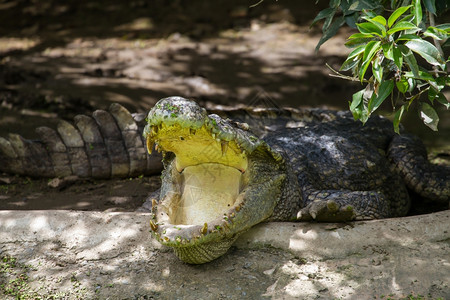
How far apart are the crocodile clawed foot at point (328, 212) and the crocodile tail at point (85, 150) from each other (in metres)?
2.11

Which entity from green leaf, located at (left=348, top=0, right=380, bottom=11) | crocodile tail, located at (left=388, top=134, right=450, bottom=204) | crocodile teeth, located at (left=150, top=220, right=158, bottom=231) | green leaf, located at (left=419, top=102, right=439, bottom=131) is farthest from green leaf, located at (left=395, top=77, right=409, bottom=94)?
crocodile tail, located at (left=388, top=134, right=450, bottom=204)

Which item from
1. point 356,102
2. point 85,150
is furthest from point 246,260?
point 85,150

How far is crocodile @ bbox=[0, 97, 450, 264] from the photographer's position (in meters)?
2.72

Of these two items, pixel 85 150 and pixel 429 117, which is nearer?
pixel 429 117

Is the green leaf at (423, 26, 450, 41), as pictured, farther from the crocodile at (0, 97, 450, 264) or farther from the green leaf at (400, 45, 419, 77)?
the crocodile at (0, 97, 450, 264)

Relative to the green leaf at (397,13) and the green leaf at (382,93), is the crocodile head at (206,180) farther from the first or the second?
the green leaf at (397,13)

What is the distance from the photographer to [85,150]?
4.71 metres

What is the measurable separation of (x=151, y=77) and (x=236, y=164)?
166 inches

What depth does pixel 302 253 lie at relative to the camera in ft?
9.41

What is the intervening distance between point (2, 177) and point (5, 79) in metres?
2.52

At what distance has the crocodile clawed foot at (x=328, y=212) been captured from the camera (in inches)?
118

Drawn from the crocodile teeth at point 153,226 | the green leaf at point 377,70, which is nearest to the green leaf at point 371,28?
the green leaf at point 377,70

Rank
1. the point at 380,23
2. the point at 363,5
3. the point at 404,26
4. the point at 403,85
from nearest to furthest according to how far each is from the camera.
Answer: the point at 404,26
the point at 380,23
the point at 403,85
the point at 363,5

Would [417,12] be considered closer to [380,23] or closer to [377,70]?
[380,23]
